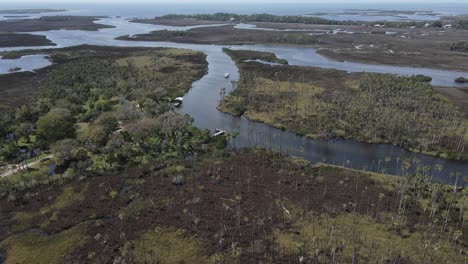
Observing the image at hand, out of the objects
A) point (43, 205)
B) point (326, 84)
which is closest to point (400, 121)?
point (326, 84)

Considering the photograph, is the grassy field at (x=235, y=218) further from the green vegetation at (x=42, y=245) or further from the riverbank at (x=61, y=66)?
the riverbank at (x=61, y=66)

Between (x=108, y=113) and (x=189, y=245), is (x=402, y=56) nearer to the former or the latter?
(x=108, y=113)

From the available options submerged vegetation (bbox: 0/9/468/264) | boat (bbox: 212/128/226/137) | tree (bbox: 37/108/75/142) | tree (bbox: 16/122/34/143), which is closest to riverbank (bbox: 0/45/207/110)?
submerged vegetation (bbox: 0/9/468/264)

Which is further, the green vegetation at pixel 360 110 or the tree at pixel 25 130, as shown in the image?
the green vegetation at pixel 360 110

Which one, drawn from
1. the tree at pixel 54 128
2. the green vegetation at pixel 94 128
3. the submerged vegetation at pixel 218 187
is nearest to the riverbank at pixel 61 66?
the green vegetation at pixel 94 128

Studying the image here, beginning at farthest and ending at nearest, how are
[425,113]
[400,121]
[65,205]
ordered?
[425,113], [400,121], [65,205]

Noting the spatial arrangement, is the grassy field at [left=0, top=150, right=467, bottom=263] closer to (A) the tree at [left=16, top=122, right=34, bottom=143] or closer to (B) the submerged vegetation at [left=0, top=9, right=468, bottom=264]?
(B) the submerged vegetation at [left=0, top=9, right=468, bottom=264]
